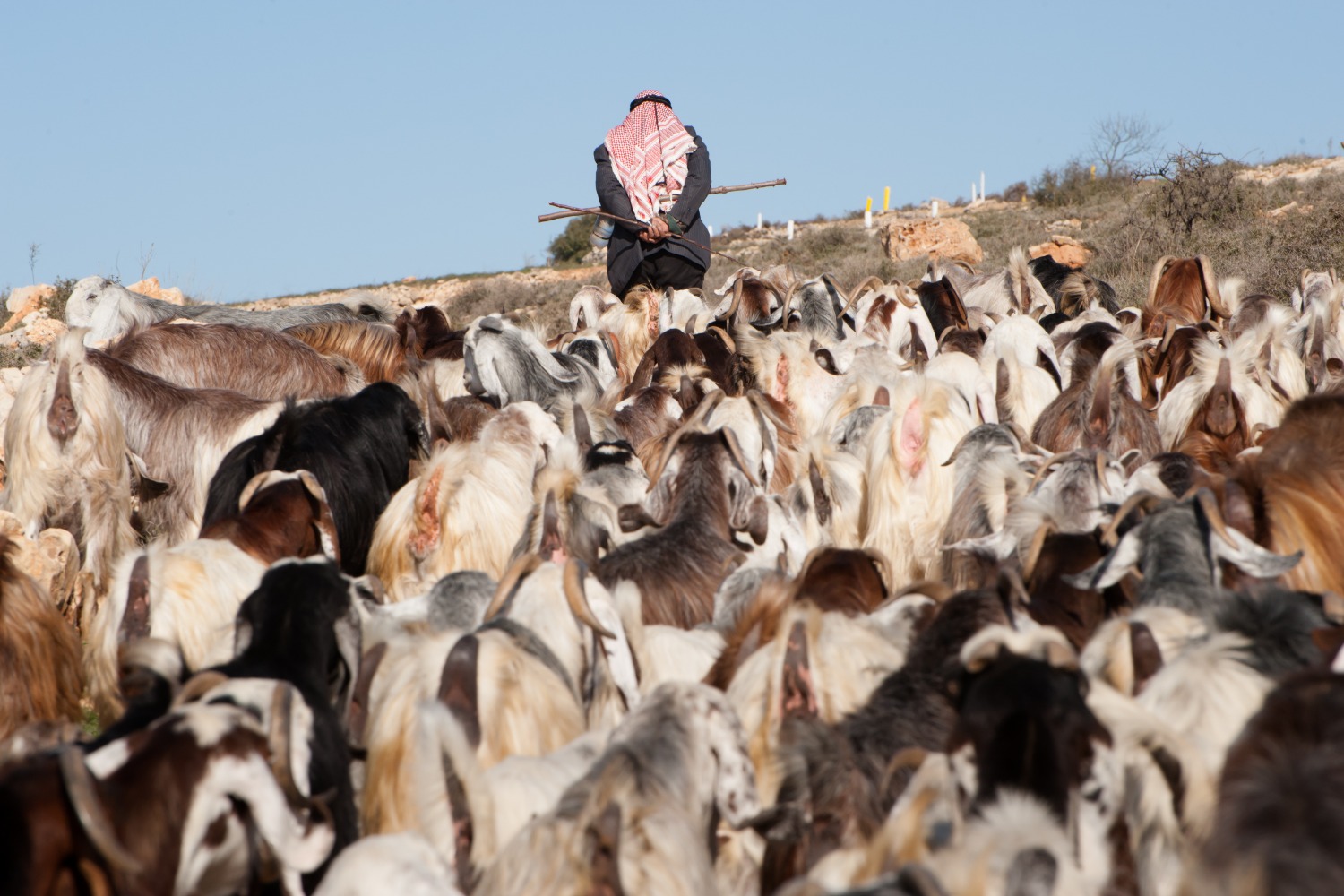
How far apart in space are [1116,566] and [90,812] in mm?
3020

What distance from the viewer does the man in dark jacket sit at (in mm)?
10383

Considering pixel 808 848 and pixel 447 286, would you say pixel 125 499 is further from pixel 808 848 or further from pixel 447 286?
pixel 447 286

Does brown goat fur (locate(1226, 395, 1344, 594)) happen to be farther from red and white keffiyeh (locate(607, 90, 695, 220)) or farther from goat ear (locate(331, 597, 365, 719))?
red and white keffiyeh (locate(607, 90, 695, 220))

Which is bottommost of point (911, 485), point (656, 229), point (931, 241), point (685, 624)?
point (685, 624)

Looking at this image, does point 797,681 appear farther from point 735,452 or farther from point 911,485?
point 911,485

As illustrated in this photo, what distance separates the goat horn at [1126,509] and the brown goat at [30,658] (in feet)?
11.7

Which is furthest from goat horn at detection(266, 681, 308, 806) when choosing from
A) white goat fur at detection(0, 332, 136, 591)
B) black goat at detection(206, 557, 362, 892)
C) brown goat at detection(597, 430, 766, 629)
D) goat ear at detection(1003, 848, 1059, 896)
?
white goat fur at detection(0, 332, 136, 591)

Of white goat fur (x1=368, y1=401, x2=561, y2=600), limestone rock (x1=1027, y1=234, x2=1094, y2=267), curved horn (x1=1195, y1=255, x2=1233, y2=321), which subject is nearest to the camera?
white goat fur (x1=368, y1=401, x2=561, y2=600)

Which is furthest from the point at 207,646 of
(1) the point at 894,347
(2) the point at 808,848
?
(1) the point at 894,347

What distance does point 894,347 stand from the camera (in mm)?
9852

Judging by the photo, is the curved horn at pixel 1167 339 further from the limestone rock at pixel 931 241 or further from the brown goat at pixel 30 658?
the limestone rock at pixel 931 241

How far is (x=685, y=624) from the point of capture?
521 centimetres

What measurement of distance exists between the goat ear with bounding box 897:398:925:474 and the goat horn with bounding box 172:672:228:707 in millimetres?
3515

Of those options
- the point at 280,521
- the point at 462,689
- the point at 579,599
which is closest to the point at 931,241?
the point at 280,521
